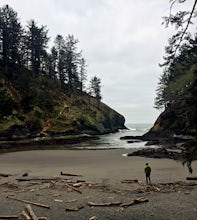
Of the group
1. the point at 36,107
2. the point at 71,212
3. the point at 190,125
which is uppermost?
the point at 36,107

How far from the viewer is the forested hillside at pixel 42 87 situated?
6631 centimetres

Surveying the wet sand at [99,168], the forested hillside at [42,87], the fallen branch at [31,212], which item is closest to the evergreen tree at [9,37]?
the forested hillside at [42,87]

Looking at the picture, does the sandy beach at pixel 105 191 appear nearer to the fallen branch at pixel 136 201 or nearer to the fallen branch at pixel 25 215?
the fallen branch at pixel 136 201

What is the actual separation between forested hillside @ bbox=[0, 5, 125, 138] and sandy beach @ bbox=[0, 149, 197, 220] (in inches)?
875

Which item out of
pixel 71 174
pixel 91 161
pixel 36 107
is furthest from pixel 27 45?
pixel 71 174

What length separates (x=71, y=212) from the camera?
15.0 metres

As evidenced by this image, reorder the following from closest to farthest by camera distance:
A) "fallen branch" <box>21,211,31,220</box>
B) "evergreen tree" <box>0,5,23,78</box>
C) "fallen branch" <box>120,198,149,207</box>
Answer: "fallen branch" <box>21,211,31,220</box> → "fallen branch" <box>120,198,149,207</box> → "evergreen tree" <box>0,5,23,78</box>

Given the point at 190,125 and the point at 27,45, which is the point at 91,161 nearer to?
the point at 190,125

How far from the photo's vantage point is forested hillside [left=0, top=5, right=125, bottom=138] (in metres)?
66.3

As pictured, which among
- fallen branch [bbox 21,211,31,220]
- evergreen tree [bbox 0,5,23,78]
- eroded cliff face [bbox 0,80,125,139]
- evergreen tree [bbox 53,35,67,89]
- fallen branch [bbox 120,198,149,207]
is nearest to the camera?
fallen branch [bbox 21,211,31,220]

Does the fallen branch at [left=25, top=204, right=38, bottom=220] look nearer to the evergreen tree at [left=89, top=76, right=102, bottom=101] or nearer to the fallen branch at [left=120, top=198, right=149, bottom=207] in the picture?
the fallen branch at [left=120, top=198, right=149, bottom=207]

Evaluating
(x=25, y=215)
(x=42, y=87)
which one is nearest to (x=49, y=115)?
(x=42, y=87)

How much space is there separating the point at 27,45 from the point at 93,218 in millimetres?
85815

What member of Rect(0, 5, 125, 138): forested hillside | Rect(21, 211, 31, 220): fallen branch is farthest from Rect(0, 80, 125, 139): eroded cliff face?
Rect(21, 211, 31, 220): fallen branch
